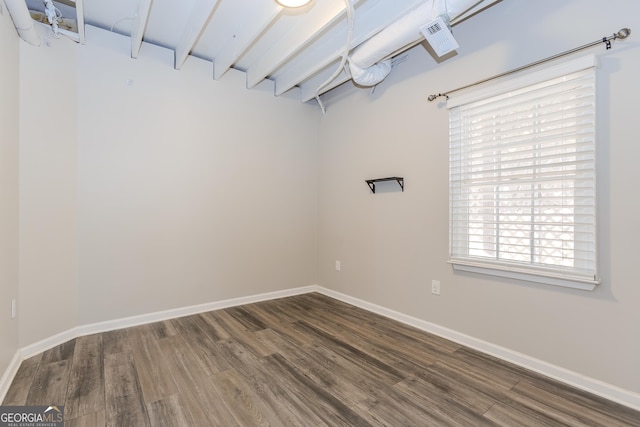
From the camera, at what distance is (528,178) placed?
7.16 ft

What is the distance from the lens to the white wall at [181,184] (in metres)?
2.80

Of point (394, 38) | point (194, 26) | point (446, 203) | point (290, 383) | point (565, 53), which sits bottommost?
point (290, 383)

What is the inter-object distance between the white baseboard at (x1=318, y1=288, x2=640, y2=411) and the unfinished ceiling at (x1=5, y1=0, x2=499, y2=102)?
2.33 metres

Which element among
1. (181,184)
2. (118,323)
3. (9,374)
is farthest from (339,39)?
(9,374)

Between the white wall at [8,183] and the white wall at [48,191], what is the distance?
0.37 ft

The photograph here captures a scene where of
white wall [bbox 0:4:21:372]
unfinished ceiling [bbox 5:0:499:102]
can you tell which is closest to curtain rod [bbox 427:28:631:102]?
unfinished ceiling [bbox 5:0:499:102]

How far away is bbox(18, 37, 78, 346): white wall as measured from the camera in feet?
7.73

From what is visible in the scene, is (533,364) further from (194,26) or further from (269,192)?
(194,26)

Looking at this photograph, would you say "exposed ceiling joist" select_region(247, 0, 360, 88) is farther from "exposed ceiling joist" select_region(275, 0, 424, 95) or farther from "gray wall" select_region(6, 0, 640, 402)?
"gray wall" select_region(6, 0, 640, 402)

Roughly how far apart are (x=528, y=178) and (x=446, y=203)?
2.09 ft

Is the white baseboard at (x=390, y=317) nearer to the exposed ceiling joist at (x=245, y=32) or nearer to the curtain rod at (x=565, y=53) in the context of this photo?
the curtain rod at (x=565, y=53)

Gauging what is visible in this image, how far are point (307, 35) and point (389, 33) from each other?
2.27ft

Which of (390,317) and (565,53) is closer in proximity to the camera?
(565,53)

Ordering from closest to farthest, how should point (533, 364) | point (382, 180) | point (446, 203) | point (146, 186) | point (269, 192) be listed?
point (533, 364)
point (446, 203)
point (146, 186)
point (382, 180)
point (269, 192)
